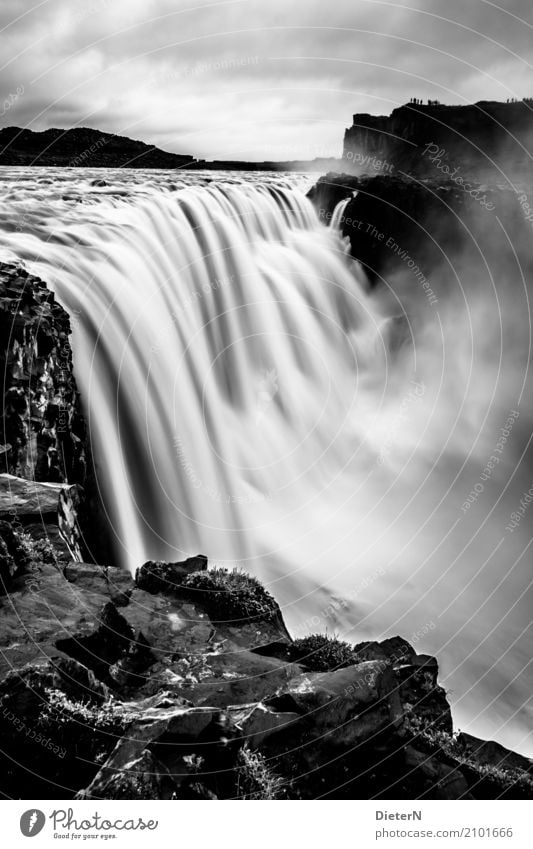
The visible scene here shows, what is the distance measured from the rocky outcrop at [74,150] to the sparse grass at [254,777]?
3388cm

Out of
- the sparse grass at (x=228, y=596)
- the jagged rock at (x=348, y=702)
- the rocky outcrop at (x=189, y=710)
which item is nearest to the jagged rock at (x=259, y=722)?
the rocky outcrop at (x=189, y=710)

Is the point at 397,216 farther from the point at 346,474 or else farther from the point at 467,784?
the point at 467,784

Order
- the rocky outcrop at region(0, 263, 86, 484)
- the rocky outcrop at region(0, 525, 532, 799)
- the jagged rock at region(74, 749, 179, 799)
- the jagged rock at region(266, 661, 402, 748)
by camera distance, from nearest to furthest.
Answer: the jagged rock at region(74, 749, 179, 799) < the rocky outcrop at region(0, 525, 532, 799) < the jagged rock at region(266, 661, 402, 748) < the rocky outcrop at region(0, 263, 86, 484)

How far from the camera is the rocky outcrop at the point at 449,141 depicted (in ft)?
121

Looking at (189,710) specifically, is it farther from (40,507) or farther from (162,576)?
(40,507)

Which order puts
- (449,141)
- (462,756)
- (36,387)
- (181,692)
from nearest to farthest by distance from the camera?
(181,692)
(462,756)
(36,387)
(449,141)

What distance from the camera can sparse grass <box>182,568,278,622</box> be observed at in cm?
917

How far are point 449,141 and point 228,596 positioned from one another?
44.3 metres

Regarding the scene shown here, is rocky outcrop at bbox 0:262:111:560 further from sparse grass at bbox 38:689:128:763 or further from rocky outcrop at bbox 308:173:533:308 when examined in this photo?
Result: rocky outcrop at bbox 308:173:533:308

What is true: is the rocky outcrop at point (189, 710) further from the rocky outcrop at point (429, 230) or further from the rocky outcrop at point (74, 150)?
the rocky outcrop at point (74, 150)
